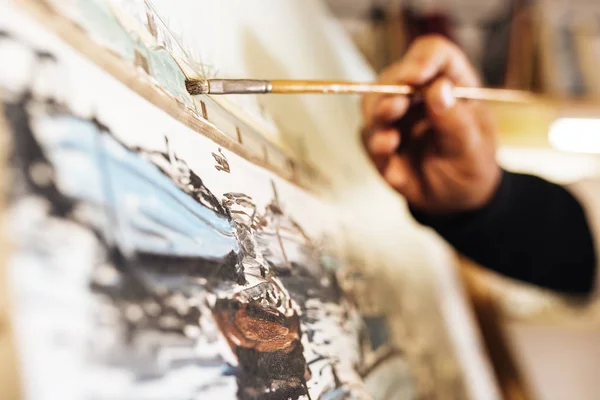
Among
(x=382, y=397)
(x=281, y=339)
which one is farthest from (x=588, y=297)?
(x=281, y=339)

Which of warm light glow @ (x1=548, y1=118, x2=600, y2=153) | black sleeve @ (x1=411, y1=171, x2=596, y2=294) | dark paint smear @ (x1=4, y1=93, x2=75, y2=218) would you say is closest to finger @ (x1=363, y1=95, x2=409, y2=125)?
black sleeve @ (x1=411, y1=171, x2=596, y2=294)

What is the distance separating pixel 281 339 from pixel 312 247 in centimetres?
11

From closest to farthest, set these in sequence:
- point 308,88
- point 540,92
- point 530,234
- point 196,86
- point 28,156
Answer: point 28,156 < point 196,86 < point 308,88 < point 530,234 < point 540,92

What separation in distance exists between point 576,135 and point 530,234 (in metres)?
0.72

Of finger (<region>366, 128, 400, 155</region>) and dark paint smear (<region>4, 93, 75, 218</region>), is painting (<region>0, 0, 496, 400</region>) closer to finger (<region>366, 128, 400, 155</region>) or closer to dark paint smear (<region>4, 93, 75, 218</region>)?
dark paint smear (<region>4, 93, 75, 218</region>)

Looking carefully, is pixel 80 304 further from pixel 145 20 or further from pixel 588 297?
pixel 588 297

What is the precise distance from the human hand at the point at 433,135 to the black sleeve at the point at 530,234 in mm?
45

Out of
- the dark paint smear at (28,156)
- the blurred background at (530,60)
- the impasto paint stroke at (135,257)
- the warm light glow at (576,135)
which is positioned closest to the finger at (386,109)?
the impasto paint stroke at (135,257)

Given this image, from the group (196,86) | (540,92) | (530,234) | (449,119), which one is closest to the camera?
(196,86)

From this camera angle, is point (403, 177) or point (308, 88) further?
point (403, 177)

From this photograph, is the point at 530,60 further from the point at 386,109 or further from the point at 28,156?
the point at 28,156

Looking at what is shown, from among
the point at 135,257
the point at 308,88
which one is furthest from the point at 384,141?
the point at 135,257

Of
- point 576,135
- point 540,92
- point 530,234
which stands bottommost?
point 530,234

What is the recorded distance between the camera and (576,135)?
4.39 ft
